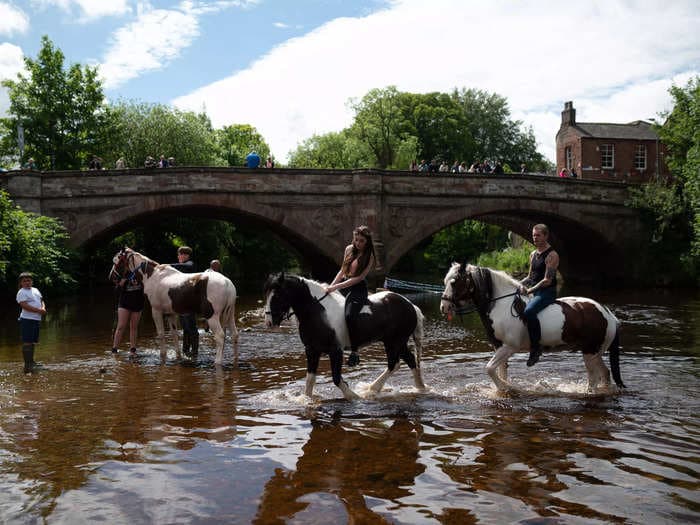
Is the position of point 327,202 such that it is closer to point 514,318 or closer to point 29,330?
point 29,330

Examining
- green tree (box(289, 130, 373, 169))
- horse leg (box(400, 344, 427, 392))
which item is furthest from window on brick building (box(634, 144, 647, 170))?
horse leg (box(400, 344, 427, 392))

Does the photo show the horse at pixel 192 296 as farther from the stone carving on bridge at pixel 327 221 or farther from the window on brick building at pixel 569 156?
the window on brick building at pixel 569 156

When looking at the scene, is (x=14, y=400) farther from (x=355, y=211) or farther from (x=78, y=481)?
(x=355, y=211)

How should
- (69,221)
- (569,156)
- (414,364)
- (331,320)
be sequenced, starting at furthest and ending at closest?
(569,156)
(69,221)
(414,364)
(331,320)

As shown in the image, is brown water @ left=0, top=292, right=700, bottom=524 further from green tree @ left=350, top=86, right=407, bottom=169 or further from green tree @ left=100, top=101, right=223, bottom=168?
green tree @ left=350, top=86, right=407, bottom=169

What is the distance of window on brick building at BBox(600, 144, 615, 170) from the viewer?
4953 centimetres

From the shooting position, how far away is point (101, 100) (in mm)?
39281

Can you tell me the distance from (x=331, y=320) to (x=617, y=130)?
49058 millimetres

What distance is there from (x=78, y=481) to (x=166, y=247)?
35.7 metres

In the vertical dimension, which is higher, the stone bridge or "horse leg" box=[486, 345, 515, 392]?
the stone bridge

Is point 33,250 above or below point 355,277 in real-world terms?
above

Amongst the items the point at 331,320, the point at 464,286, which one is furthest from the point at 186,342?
the point at 464,286

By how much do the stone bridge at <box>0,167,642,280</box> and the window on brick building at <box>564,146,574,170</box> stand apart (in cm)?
1628

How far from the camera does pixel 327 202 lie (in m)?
29.4
